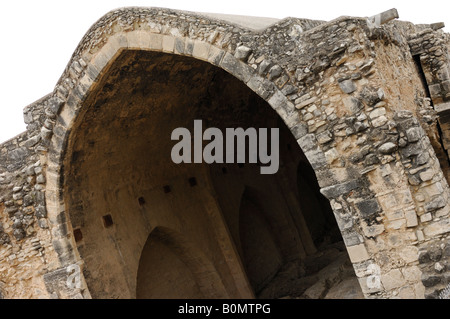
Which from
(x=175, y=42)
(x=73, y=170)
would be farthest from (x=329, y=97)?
(x=73, y=170)

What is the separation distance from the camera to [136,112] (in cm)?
753

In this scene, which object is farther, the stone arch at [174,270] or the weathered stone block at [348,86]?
the stone arch at [174,270]

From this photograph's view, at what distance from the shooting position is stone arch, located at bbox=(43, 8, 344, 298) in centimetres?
545

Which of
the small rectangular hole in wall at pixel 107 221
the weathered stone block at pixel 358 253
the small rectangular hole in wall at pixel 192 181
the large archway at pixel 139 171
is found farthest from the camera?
the small rectangular hole in wall at pixel 192 181

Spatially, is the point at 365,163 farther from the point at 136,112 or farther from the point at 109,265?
the point at 109,265

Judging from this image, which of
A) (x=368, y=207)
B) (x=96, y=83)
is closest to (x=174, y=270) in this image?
(x=96, y=83)

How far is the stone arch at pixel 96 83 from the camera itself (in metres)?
5.45

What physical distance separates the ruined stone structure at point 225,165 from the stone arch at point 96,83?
2 cm

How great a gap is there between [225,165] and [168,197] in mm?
1535

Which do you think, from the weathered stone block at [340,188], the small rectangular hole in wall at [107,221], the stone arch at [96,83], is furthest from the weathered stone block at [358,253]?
the small rectangular hole in wall at [107,221]

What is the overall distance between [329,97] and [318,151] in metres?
0.58

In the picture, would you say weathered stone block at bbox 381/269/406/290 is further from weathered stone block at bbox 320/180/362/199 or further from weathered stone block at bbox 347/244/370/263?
weathered stone block at bbox 320/180/362/199

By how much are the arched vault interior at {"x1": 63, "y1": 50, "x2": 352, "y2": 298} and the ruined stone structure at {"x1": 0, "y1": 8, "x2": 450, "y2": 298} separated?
27 mm

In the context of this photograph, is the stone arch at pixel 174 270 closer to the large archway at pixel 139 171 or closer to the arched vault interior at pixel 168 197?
the arched vault interior at pixel 168 197
